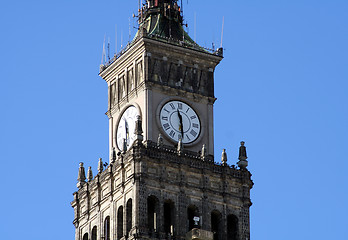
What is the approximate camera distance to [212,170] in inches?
5453

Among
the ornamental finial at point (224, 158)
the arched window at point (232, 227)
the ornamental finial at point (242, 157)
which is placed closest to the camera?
the arched window at point (232, 227)

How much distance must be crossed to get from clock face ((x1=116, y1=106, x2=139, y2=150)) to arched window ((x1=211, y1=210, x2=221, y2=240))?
10.3 metres

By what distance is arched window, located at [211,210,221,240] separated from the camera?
5399 inches

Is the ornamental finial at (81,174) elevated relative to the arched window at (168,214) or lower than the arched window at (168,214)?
elevated

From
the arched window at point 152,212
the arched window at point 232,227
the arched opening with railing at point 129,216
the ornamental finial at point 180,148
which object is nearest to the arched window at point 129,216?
the arched opening with railing at point 129,216

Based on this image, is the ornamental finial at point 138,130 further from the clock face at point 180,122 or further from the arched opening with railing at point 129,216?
the arched opening with railing at point 129,216

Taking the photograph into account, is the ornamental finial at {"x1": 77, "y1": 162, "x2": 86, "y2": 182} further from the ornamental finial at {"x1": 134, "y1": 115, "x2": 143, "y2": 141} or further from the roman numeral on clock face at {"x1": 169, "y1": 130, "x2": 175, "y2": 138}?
the roman numeral on clock face at {"x1": 169, "y1": 130, "x2": 175, "y2": 138}

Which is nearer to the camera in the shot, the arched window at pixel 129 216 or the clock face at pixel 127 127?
the arched window at pixel 129 216

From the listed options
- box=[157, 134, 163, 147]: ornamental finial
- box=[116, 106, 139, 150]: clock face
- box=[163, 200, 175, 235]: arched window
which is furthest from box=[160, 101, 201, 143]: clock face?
box=[163, 200, 175, 235]: arched window

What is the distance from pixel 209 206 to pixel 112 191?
908 centimetres

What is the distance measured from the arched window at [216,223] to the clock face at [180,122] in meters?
7.51

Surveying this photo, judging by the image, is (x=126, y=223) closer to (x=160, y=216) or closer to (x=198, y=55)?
(x=160, y=216)

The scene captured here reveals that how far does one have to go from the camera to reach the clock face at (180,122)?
459 feet

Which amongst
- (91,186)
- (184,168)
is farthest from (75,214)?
(184,168)
